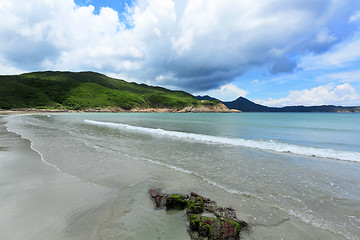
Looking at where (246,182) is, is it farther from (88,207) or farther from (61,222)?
(61,222)

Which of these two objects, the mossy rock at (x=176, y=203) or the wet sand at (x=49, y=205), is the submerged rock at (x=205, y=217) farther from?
the wet sand at (x=49, y=205)

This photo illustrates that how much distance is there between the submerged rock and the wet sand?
1.80 m

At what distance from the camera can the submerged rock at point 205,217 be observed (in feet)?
12.4

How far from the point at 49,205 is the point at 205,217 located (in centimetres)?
476

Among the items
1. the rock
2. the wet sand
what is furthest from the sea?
the wet sand

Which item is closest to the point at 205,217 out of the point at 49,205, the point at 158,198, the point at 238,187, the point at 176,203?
the point at 176,203

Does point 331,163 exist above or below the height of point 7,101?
below

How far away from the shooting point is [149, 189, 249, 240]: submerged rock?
379 cm

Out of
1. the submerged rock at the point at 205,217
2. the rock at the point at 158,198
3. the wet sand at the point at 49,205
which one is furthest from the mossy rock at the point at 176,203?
the wet sand at the point at 49,205

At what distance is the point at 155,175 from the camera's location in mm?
7961

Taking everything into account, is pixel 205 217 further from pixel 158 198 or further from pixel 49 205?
pixel 49 205

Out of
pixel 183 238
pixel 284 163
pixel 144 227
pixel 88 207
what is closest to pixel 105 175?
pixel 88 207

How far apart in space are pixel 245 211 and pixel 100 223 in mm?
4162

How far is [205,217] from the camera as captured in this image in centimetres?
410
